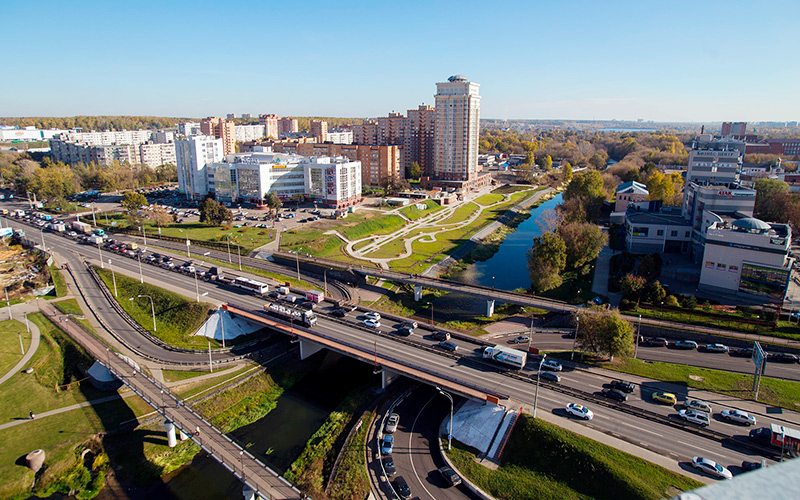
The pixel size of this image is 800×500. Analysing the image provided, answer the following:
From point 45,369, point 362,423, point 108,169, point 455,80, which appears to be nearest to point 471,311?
point 362,423

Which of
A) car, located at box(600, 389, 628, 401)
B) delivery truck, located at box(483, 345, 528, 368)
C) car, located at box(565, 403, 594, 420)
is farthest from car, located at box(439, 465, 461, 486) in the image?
car, located at box(600, 389, 628, 401)

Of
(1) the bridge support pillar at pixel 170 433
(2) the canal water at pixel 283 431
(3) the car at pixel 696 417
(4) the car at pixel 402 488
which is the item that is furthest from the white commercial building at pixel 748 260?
(1) the bridge support pillar at pixel 170 433

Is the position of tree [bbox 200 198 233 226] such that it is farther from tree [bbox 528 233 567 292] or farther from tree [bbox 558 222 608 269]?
tree [bbox 558 222 608 269]

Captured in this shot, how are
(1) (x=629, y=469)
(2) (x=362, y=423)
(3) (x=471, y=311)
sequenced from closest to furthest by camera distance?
1. (1) (x=629, y=469)
2. (2) (x=362, y=423)
3. (3) (x=471, y=311)

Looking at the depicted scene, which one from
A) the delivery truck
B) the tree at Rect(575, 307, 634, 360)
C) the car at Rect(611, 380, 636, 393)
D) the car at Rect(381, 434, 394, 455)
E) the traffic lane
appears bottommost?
the traffic lane

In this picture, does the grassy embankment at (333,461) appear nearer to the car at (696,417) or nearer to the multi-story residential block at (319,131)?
the car at (696,417)

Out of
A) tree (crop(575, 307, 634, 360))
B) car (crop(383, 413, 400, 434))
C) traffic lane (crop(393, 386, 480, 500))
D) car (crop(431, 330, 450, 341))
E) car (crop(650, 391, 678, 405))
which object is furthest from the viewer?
car (crop(431, 330, 450, 341))

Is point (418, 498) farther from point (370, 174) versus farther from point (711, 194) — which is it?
point (370, 174)
